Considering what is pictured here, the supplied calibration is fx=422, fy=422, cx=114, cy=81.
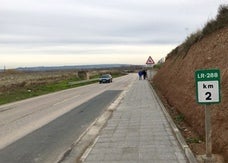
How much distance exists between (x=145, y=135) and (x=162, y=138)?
70 cm

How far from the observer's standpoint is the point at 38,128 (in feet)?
45.3

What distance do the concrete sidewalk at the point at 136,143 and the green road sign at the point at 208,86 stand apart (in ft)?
4.29

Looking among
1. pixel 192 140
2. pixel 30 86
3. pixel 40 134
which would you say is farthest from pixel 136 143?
pixel 30 86

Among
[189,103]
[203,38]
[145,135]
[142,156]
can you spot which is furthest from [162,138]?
[203,38]

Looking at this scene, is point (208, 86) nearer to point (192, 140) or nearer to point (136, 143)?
point (136, 143)

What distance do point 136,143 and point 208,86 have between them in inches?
119

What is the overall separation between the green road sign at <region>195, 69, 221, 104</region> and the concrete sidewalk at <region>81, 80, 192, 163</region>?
4.29 ft

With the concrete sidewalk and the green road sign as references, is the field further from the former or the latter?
the green road sign

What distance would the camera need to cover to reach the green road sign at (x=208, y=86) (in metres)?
7.54

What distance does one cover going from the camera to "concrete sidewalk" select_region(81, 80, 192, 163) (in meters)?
8.34

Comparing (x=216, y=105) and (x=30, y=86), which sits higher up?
Answer: (x=216, y=105)

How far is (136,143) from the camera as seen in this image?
9.97m

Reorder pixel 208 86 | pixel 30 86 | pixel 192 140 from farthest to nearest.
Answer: pixel 30 86 → pixel 192 140 → pixel 208 86

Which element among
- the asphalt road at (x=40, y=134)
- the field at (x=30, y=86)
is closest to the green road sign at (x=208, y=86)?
the asphalt road at (x=40, y=134)
